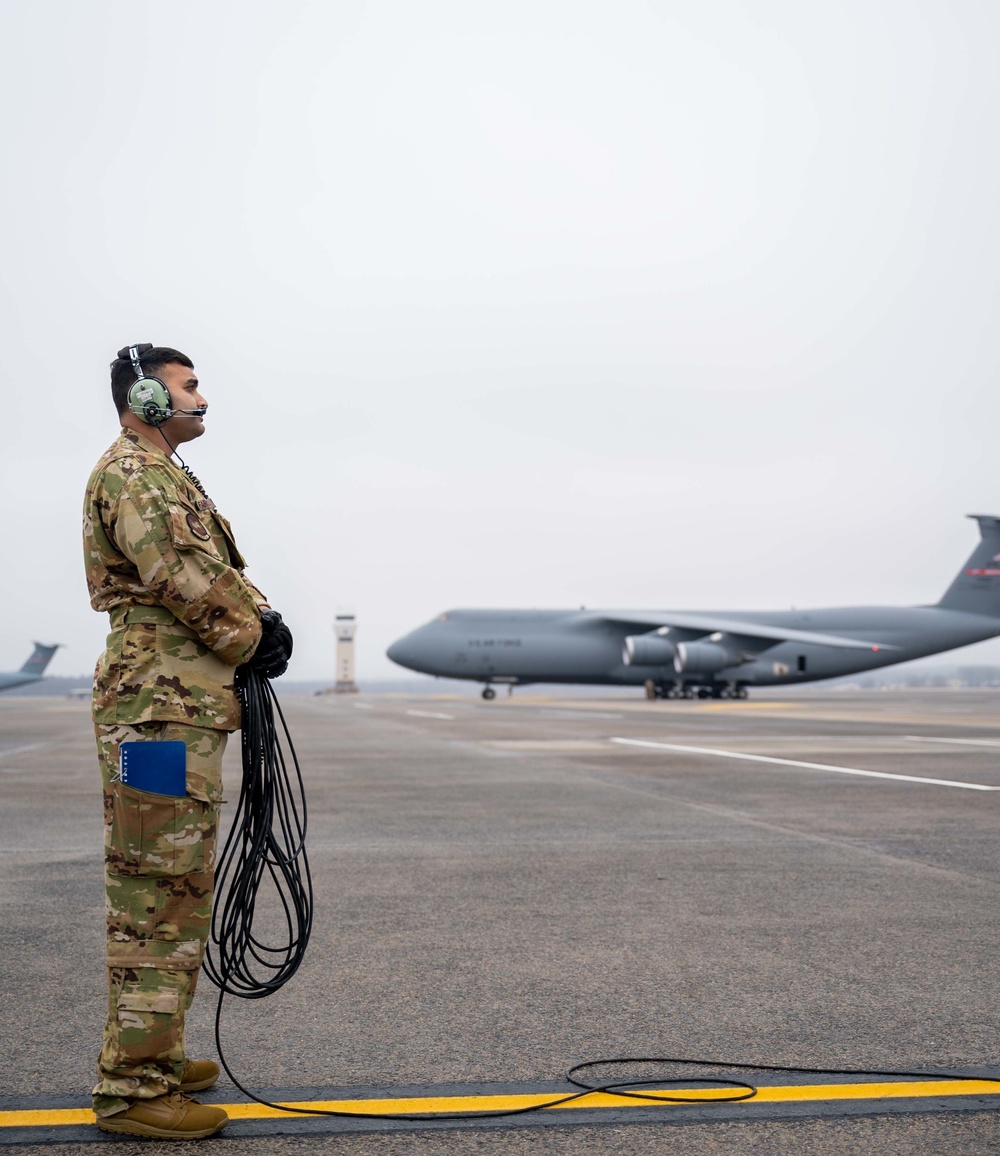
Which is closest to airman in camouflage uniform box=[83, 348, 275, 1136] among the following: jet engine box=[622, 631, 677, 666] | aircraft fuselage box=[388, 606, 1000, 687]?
jet engine box=[622, 631, 677, 666]

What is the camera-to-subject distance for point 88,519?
11.3 ft

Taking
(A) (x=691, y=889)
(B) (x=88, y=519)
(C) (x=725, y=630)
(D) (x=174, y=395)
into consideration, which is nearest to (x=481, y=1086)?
(B) (x=88, y=519)

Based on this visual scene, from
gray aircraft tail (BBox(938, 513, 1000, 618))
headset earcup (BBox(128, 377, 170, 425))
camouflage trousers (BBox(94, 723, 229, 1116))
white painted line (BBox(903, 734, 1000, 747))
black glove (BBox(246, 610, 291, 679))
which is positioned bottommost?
white painted line (BBox(903, 734, 1000, 747))

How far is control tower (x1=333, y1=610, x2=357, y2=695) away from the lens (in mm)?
103125

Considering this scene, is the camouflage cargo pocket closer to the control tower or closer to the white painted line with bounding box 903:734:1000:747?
the white painted line with bounding box 903:734:1000:747

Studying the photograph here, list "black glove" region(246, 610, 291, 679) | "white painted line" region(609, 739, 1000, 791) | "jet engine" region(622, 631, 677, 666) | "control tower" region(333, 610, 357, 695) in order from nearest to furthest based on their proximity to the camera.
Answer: "black glove" region(246, 610, 291, 679) → "white painted line" region(609, 739, 1000, 791) → "jet engine" region(622, 631, 677, 666) → "control tower" region(333, 610, 357, 695)

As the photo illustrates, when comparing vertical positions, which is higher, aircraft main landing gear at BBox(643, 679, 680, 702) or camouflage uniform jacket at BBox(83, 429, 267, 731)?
camouflage uniform jacket at BBox(83, 429, 267, 731)

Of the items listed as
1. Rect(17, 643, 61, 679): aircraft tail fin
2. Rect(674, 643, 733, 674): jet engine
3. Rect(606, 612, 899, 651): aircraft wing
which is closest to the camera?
Rect(674, 643, 733, 674): jet engine

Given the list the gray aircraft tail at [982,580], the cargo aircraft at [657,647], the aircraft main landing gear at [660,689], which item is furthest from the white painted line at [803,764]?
the gray aircraft tail at [982,580]

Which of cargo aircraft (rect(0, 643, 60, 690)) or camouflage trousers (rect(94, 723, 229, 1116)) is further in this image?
cargo aircraft (rect(0, 643, 60, 690))

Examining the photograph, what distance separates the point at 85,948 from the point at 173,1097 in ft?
7.24

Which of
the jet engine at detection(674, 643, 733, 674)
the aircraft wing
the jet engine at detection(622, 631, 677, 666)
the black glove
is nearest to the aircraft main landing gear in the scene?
the jet engine at detection(622, 631, 677, 666)

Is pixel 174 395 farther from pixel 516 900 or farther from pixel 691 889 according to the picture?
pixel 691 889

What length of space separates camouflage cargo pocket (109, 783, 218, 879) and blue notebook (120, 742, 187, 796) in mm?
22
